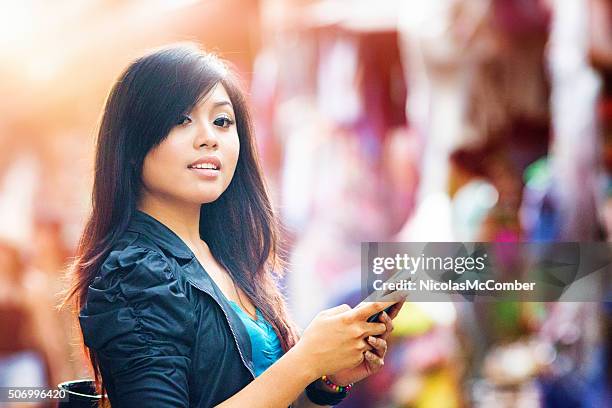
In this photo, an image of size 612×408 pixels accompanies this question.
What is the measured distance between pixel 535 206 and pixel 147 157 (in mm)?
1973

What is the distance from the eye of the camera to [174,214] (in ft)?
3.54

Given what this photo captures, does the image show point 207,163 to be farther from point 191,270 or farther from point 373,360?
point 373,360

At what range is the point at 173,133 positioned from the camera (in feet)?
3.42

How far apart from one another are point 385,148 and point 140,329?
2.13 meters

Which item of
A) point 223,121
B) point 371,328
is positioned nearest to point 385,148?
point 223,121

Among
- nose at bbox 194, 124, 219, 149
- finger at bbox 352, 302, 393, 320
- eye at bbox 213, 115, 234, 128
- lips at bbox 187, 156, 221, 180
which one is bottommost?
finger at bbox 352, 302, 393, 320

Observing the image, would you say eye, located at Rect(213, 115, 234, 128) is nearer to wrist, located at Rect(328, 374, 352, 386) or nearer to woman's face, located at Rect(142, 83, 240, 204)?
woman's face, located at Rect(142, 83, 240, 204)

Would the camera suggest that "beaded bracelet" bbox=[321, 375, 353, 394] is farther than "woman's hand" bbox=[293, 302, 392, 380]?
Yes

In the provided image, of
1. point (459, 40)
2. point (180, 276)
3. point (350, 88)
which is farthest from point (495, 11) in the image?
point (180, 276)

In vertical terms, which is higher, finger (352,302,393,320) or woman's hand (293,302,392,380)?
finger (352,302,393,320)

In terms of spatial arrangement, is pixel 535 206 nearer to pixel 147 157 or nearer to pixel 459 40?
pixel 459 40

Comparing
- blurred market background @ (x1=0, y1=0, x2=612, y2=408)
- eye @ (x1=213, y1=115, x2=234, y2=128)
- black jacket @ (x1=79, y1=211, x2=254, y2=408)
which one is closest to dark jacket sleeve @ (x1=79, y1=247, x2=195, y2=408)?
black jacket @ (x1=79, y1=211, x2=254, y2=408)

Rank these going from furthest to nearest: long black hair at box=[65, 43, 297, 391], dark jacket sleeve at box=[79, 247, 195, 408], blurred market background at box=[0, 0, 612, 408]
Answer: blurred market background at box=[0, 0, 612, 408]
long black hair at box=[65, 43, 297, 391]
dark jacket sleeve at box=[79, 247, 195, 408]

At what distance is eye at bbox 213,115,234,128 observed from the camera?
108 centimetres
